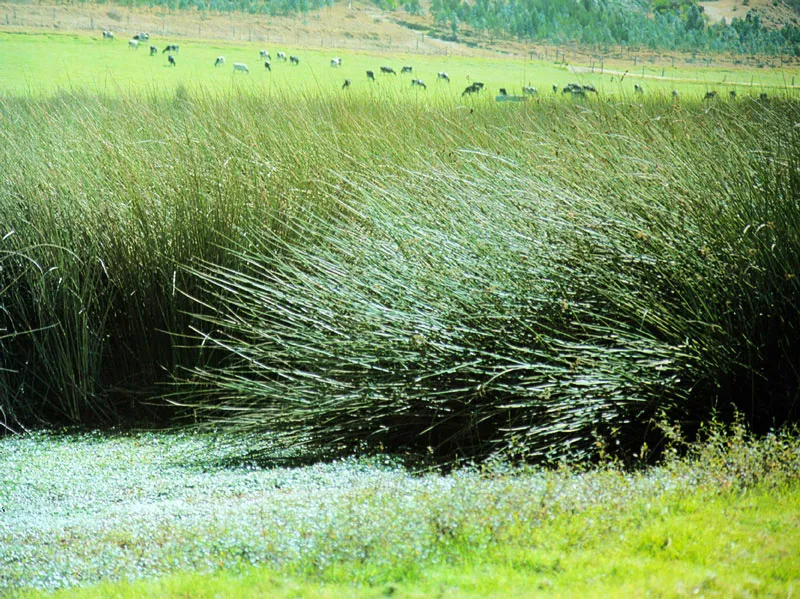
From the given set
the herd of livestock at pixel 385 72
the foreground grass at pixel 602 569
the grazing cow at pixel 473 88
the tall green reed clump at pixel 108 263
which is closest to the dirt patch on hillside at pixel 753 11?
the herd of livestock at pixel 385 72

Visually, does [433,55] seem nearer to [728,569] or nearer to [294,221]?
[294,221]

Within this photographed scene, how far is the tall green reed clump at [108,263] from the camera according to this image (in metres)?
3.48

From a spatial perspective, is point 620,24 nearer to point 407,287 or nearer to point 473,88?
point 473,88

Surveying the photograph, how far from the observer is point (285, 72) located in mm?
8117

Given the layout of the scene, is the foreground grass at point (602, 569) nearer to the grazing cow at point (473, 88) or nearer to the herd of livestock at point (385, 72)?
the herd of livestock at point (385, 72)

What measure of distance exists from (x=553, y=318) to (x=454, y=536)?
1108mm

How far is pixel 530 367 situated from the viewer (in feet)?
7.67

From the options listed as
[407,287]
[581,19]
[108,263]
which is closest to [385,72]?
[581,19]

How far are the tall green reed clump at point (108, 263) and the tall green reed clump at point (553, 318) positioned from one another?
0.48 m

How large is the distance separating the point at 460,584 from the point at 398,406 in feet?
3.98

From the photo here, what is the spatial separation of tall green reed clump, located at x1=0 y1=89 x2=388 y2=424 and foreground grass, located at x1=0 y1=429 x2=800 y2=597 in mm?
1253

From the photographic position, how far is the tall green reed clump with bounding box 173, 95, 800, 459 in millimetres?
2396

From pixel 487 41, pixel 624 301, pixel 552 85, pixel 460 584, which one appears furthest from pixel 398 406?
pixel 487 41

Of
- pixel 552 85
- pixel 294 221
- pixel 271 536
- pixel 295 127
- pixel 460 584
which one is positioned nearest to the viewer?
pixel 460 584
